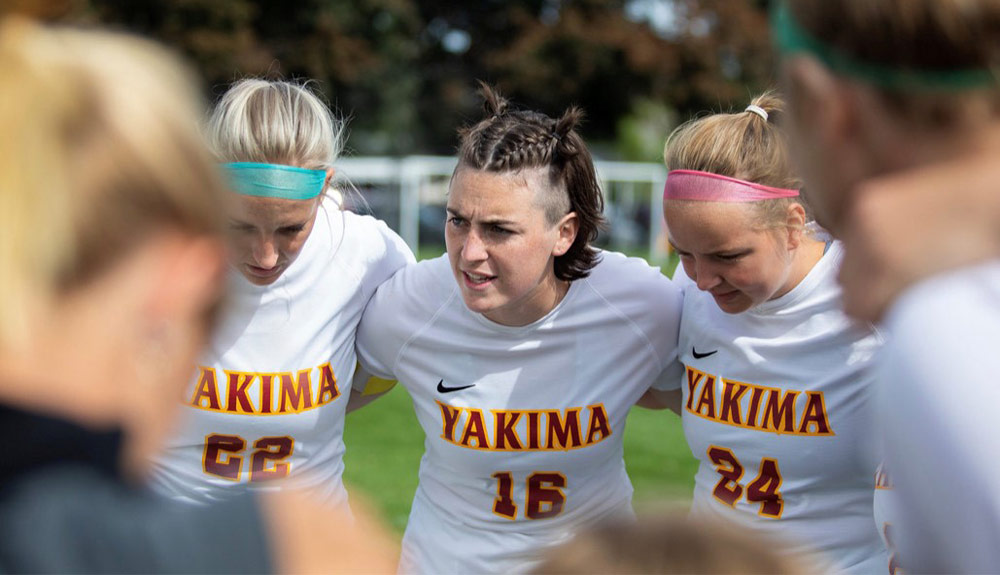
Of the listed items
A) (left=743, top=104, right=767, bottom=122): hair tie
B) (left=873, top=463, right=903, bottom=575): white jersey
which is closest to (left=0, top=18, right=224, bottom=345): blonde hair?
(left=873, top=463, right=903, bottom=575): white jersey

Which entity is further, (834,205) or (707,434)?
(707,434)

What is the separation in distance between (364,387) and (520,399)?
0.76 meters

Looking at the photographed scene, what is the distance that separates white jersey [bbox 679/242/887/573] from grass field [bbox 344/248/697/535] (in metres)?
2.84

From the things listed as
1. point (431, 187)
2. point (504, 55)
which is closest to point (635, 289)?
point (504, 55)

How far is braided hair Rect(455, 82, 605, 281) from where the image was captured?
142 inches

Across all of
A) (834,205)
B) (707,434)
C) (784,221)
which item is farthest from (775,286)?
(834,205)

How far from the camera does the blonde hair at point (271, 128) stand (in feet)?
12.1

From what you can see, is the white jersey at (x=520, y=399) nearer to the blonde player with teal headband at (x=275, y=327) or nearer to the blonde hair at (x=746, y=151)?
the blonde player with teal headband at (x=275, y=327)

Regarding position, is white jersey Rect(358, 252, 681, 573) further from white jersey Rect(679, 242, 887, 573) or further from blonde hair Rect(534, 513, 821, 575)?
blonde hair Rect(534, 513, 821, 575)

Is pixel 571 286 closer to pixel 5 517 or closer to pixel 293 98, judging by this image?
pixel 293 98

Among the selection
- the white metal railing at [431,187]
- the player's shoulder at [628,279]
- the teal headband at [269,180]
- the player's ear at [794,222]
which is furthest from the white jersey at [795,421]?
the white metal railing at [431,187]

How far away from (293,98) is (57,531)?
3058 millimetres

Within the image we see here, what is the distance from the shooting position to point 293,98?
3.85m

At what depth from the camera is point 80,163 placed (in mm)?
960
